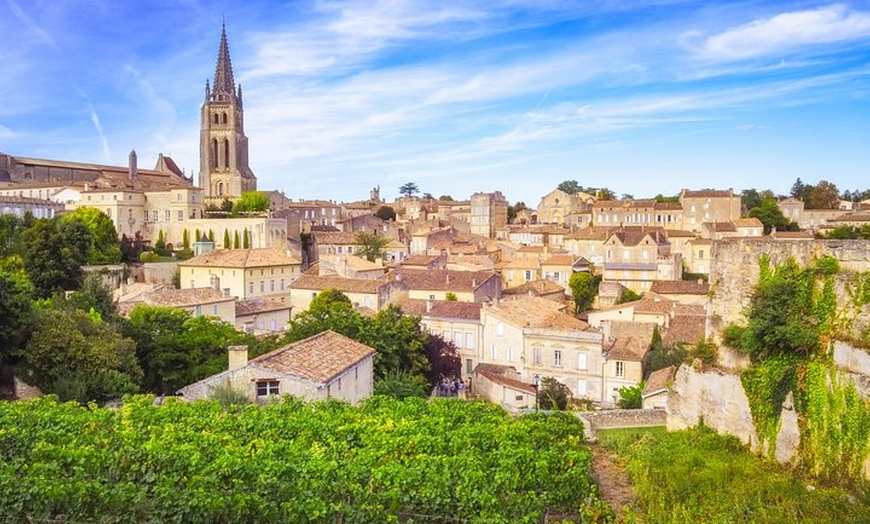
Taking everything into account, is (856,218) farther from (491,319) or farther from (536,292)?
(491,319)

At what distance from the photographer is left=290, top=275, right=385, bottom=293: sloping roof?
45906 mm

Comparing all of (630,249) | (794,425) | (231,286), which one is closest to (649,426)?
(794,425)

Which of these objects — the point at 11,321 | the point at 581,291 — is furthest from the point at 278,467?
the point at 581,291

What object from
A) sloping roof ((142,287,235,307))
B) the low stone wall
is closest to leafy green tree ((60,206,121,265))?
sloping roof ((142,287,235,307))

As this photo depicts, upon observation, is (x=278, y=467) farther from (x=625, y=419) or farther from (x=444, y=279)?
(x=444, y=279)

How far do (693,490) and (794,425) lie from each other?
139 inches

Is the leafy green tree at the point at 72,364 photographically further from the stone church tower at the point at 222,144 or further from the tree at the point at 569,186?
the tree at the point at 569,186

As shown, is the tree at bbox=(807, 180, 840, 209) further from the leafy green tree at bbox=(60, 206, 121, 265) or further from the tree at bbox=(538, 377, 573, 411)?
the leafy green tree at bbox=(60, 206, 121, 265)

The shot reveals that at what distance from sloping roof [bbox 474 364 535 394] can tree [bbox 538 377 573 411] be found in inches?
19.6

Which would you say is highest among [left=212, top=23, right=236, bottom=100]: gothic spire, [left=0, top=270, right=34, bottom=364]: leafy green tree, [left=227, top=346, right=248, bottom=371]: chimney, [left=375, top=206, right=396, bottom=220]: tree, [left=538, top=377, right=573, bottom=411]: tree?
[left=212, top=23, right=236, bottom=100]: gothic spire

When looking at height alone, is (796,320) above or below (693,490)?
above

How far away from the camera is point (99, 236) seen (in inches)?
2165

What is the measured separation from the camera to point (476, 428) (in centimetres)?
1579

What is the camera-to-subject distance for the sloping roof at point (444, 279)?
4795 cm
